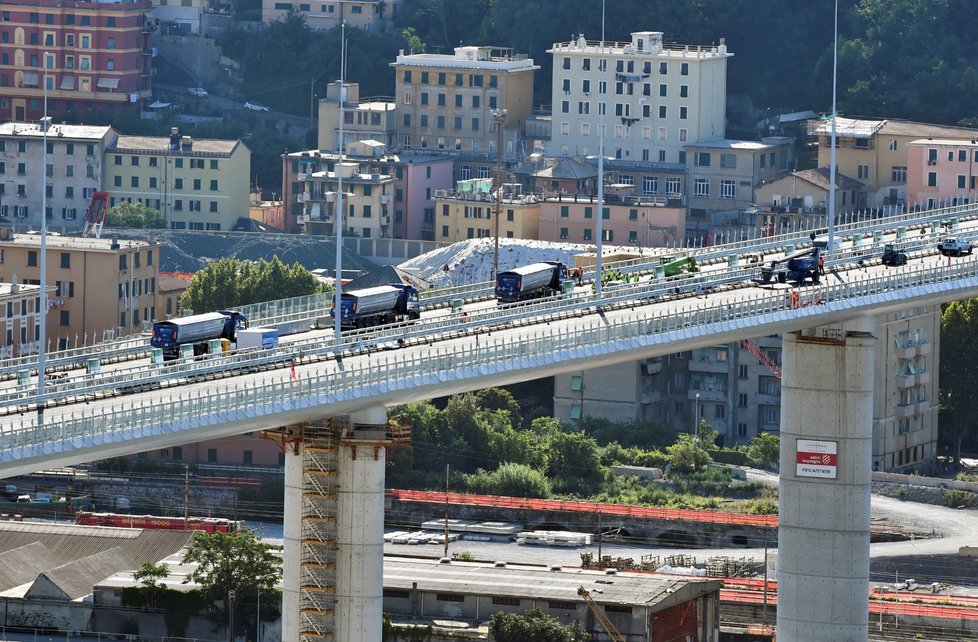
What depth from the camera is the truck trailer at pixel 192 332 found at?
217 ft

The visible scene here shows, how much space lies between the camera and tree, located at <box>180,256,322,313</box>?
360 ft

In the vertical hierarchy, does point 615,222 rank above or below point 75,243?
above

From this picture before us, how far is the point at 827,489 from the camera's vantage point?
2862 inches

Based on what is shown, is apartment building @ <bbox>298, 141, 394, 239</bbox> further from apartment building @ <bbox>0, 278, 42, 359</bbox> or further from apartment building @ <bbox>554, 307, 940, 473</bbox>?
apartment building @ <bbox>554, 307, 940, 473</bbox>

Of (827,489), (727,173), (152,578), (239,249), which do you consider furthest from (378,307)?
(727,173)

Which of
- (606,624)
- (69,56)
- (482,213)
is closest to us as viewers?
(606,624)

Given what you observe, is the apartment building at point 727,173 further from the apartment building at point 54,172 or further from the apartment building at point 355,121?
the apartment building at point 54,172

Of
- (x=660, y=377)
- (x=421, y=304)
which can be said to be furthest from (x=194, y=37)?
(x=421, y=304)

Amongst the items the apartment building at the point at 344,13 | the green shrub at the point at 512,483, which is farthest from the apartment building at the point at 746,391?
the apartment building at the point at 344,13

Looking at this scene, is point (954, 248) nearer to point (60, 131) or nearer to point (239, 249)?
point (239, 249)

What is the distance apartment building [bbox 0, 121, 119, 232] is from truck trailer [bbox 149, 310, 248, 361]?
215 feet

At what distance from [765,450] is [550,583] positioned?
2236 cm

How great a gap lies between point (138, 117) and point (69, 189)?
12015 millimetres

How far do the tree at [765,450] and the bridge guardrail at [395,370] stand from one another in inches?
946
